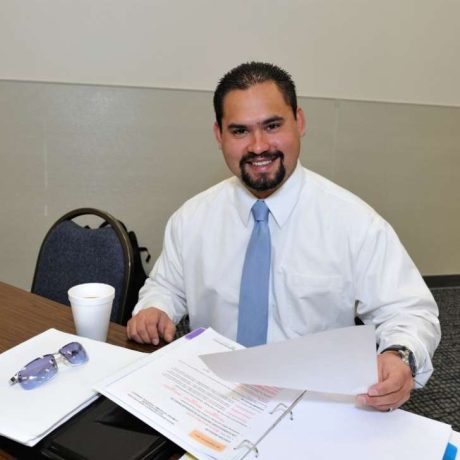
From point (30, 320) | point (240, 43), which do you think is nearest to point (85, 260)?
point (30, 320)

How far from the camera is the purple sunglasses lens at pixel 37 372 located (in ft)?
2.48

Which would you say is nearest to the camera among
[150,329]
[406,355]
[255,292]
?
[406,355]

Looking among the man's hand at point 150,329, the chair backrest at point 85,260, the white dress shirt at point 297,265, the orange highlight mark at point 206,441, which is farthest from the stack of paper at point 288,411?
the chair backrest at point 85,260

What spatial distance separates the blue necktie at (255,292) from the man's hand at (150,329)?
25 cm

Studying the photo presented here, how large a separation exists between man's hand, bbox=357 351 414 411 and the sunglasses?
1.60ft

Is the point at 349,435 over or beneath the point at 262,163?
beneath

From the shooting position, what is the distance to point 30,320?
1.08 metres

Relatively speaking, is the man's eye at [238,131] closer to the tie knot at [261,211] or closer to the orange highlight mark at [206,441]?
the tie knot at [261,211]

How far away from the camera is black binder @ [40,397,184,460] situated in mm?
618

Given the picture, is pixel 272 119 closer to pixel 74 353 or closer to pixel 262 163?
pixel 262 163

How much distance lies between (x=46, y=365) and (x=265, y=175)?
0.73 m

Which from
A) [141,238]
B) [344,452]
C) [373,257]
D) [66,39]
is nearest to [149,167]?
[141,238]

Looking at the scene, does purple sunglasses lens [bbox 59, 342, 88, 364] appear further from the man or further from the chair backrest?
the chair backrest

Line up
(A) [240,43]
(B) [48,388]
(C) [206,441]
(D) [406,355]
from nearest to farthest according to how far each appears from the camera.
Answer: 1. (C) [206,441]
2. (B) [48,388]
3. (D) [406,355]
4. (A) [240,43]
